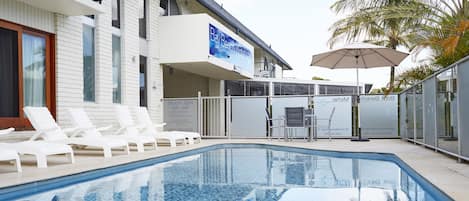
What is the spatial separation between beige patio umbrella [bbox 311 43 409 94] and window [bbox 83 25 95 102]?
20.2ft

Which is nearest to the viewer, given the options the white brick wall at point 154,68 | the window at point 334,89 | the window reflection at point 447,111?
the window reflection at point 447,111

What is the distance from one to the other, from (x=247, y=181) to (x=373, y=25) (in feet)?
37.7

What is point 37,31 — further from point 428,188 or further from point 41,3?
point 428,188

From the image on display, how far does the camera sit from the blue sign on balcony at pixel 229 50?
14.1 m

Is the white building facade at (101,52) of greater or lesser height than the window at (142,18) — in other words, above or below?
below

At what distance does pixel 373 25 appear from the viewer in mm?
16109

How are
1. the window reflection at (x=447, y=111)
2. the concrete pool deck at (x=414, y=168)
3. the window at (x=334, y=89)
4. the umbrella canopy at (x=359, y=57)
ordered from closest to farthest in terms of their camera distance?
the concrete pool deck at (x=414, y=168) < the window reflection at (x=447, y=111) < the umbrella canopy at (x=359, y=57) < the window at (x=334, y=89)

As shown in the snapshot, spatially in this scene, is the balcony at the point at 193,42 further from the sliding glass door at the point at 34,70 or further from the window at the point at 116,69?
the sliding glass door at the point at 34,70

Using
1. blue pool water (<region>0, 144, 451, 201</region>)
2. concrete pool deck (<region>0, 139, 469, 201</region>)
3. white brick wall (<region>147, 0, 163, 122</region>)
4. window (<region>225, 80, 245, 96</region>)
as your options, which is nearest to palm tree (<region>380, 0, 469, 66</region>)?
concrete pool deck (<region>0, 139, 469, 201</region>)

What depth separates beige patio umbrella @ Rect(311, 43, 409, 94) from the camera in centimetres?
1188

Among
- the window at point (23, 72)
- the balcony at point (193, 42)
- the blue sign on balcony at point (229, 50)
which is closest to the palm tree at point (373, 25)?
the blue sign on balcony at point (229, 50)

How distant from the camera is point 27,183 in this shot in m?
5.38

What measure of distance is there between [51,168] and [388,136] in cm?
1039

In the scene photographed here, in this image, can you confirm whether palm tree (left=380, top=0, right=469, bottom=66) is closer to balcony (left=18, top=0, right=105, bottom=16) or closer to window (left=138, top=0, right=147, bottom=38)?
balcony (left=18, top=0, right=105, bottom=16)
